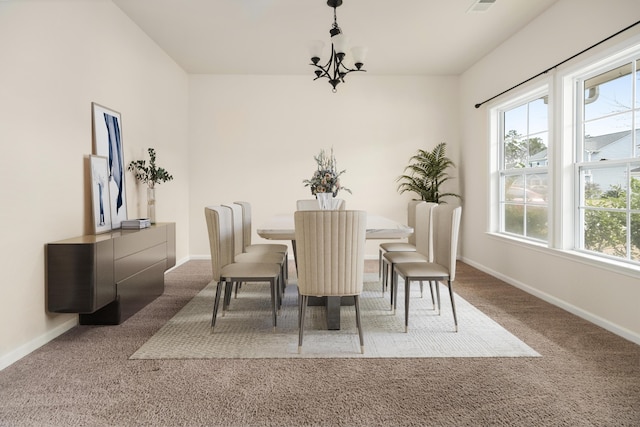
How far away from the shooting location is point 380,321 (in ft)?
10.7

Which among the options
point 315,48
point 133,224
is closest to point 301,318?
point 133,224

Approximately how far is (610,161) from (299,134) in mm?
4127

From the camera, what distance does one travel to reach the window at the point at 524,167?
420 cm

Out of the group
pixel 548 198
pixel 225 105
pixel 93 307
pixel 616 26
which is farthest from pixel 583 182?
pixel 225 105

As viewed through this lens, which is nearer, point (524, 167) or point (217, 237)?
point (217, 237)

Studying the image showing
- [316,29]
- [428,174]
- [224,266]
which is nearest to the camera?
[224,266]

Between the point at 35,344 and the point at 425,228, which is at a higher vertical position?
the point at 425,228

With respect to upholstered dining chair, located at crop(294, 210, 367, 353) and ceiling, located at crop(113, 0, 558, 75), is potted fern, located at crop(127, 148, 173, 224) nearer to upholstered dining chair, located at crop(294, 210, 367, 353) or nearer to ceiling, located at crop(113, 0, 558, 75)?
ceiling, located at crop(113, 0, 558, 75)

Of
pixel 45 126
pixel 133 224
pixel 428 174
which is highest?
pixel 45 126

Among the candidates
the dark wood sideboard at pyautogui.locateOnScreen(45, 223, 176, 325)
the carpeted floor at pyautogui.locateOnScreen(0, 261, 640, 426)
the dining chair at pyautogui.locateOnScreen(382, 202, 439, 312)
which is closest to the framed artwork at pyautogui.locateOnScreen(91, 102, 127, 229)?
the dark wood sideboard at pyautogui.locateOnScreen(45, 223, 176, 325)

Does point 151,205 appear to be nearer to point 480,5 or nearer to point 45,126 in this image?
point 45,126

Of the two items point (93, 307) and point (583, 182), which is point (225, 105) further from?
point (583, 182)

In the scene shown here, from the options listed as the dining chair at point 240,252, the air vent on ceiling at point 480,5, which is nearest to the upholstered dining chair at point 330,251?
the dining chair at point 240,252

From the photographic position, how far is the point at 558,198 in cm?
370
